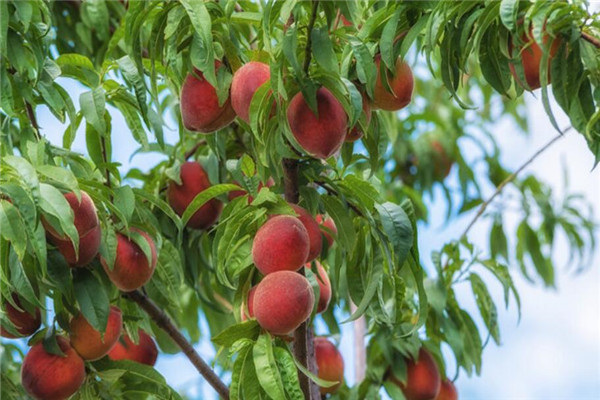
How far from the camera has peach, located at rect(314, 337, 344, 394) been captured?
5.52 ft

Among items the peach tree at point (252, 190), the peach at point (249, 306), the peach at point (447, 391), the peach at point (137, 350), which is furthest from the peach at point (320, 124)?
the peach at point (447, 391)

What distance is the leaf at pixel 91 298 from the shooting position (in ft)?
4.44

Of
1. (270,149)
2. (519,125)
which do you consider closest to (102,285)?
(270,149)

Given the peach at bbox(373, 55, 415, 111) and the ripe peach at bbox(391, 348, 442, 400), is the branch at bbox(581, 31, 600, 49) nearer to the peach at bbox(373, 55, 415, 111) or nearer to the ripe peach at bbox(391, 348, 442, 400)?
the peach at bbox(373, 55, 415, 111)

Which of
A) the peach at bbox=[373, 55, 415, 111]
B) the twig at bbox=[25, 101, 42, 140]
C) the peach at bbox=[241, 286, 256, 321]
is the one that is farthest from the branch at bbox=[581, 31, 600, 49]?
the twig at bbox=[25, 101, 42, 140]

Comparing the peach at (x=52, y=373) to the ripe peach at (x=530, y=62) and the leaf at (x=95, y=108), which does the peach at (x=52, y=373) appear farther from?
the ripe peach at (x=530, y=62)

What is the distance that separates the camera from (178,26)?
4.36ft

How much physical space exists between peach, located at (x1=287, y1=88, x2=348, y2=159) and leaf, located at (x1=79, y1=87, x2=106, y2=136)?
290mm

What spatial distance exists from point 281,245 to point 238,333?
11 centimetres

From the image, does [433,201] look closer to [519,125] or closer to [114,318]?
[519,125]

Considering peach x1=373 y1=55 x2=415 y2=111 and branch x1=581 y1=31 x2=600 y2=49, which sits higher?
branch x1=581 y1=31 x2=600 y2=49

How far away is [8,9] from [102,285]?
1.17 feet

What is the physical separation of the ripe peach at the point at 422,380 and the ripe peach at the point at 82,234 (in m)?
0.56

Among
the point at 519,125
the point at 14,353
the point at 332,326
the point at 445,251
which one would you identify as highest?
the point at 519,125
